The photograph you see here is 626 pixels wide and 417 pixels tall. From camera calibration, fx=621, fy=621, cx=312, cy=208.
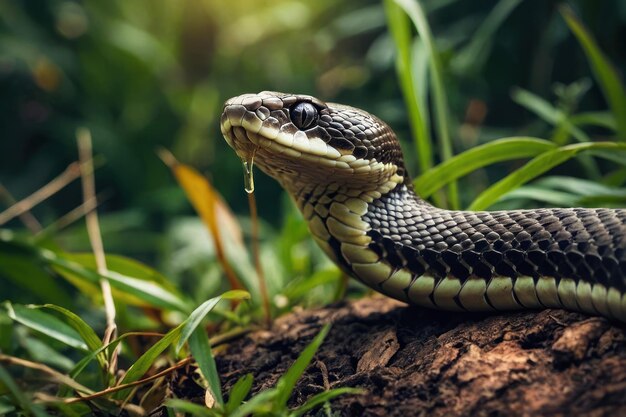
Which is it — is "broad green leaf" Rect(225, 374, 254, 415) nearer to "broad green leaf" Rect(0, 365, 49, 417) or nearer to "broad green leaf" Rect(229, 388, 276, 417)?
"broad green leaf" Rect(229, 388, 276, 417)

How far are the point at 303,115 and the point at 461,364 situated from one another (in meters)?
1.24

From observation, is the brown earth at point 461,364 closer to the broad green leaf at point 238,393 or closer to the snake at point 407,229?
the snake at point 407,229

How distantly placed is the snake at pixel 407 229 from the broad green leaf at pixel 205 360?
0.73m

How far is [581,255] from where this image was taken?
229 cm

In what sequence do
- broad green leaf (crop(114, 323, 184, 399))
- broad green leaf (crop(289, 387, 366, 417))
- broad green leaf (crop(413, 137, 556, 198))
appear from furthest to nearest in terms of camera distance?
broad green leaf (crop(413, 137, 556, 198)) < broad green leaf (crop(114, 323, 184, 399)) < broad green leaf (crop(289, 387, 366, 417))

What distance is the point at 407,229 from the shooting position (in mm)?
2713

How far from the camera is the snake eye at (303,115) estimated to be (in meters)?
2.73

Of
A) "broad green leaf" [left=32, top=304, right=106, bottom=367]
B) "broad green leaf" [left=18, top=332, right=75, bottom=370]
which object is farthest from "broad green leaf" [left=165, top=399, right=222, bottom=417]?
"broad green leaf" [left=18, top=332, right=75, bottom=370]

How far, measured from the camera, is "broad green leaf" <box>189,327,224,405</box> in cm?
234

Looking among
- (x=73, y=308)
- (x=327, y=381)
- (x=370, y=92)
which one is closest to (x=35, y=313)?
(x=73, y=308)

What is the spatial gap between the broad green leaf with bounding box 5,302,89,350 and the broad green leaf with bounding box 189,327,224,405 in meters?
0.58

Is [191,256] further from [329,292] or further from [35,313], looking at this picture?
[35,313]

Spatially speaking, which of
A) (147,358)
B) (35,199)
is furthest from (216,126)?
(147,358)

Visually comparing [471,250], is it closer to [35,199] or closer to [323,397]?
[323,397]
